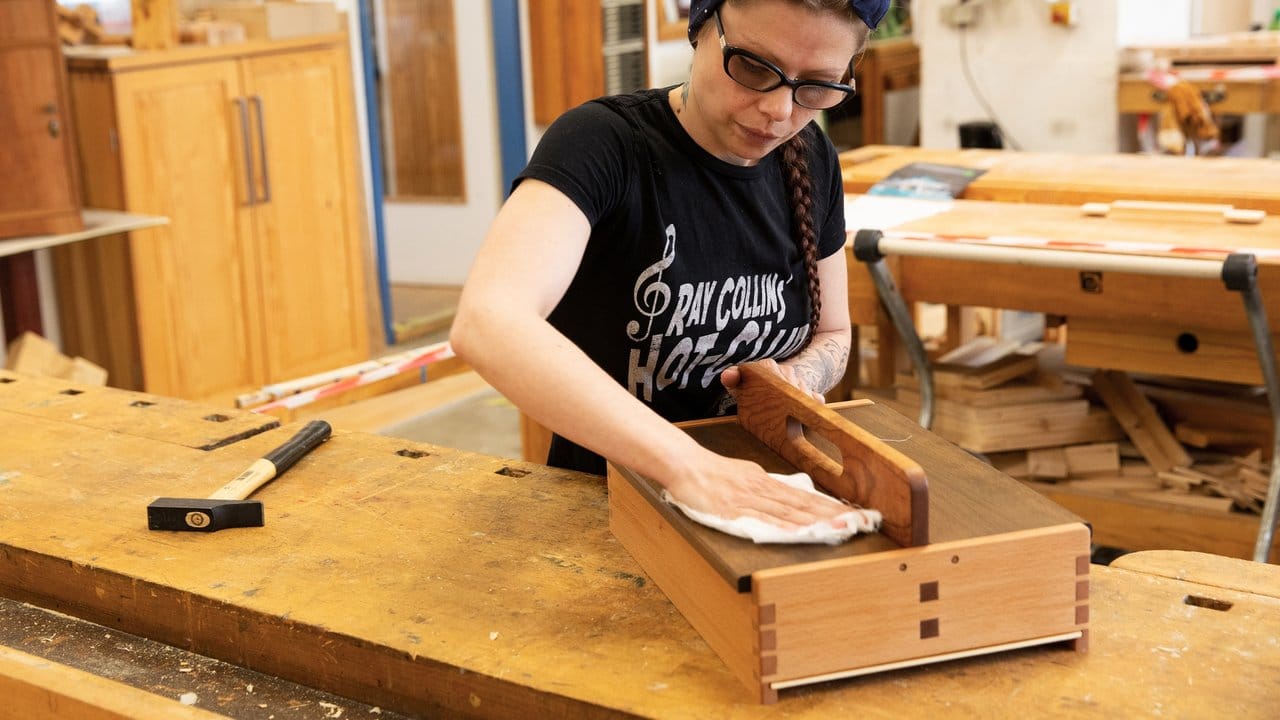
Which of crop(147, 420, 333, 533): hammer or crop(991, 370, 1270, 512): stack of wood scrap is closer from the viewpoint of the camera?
crop(147, 420, 333, 533): hammer

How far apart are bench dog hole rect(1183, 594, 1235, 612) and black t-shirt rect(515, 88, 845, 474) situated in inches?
23.6

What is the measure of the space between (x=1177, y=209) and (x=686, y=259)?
191 cm

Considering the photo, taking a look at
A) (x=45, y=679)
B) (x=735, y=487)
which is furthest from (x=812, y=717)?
(x=45, y=679)

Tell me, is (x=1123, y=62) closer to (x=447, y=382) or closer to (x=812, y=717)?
(x=447, y=382)

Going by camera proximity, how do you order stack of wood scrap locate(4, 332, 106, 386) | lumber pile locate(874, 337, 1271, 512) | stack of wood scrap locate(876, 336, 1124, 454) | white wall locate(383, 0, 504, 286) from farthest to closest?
1. white wall locate(383, 0, 504, 286)
2. stack of wood scrap locate(4, 332, 106, 386)
3. stack of wood scrap locate(876, 336, 1124, 454)
4. lumber pile locate(874, 337, 1271, 512)

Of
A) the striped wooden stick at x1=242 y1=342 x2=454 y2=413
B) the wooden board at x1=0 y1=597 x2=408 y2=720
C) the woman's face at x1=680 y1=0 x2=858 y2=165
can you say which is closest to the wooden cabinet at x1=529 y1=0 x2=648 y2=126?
the striped wooden stick at x1=242 y1=342 x2=454 y2=413

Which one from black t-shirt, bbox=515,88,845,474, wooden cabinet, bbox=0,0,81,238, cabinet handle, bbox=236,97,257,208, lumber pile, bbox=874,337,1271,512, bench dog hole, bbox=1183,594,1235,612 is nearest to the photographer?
bench dog hole, bbox=1183,594,1235,612

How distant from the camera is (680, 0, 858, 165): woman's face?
138 centimetres

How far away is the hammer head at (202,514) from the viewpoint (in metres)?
1.52

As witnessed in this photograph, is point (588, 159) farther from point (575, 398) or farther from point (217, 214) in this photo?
point (217, 214)

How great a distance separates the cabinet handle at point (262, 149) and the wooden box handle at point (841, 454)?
12.3 ft

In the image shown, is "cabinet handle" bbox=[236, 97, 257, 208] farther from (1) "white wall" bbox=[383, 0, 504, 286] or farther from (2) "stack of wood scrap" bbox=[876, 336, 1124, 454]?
(2) "stack of wood scrap" bbox=[876, 336, 1124, 454]

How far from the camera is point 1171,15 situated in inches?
272

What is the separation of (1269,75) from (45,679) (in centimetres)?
574
